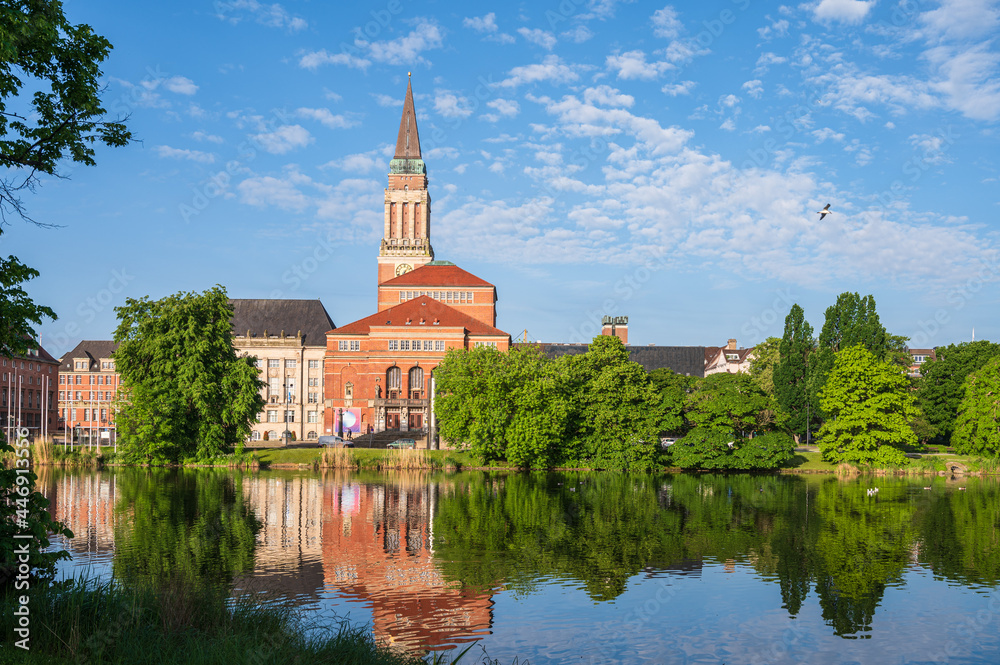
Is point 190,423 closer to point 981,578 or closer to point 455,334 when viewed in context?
point 455,334

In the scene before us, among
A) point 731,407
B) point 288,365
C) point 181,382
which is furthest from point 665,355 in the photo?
point 181,382

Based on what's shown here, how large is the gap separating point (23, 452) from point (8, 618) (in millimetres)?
2840

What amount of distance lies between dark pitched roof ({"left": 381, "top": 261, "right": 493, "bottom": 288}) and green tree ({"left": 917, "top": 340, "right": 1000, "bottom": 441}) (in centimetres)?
5277

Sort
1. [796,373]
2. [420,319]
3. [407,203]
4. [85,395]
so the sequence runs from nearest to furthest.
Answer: [796,373]
[420,319]
[85,395]
[407,203]

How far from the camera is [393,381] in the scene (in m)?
90.8

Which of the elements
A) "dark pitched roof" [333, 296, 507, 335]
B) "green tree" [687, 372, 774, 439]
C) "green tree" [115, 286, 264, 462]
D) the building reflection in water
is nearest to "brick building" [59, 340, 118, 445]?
"dark pitched roof" [333, 296, 507, 335]

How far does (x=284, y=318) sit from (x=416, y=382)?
27.8 m

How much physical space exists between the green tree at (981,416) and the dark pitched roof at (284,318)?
→ 75.3 m

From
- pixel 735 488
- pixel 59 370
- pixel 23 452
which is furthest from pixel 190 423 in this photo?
pixel 59 370

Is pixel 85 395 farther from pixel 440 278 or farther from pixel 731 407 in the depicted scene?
pixel 731 407

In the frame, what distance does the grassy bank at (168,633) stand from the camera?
10.9 m

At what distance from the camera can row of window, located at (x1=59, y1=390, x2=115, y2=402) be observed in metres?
116

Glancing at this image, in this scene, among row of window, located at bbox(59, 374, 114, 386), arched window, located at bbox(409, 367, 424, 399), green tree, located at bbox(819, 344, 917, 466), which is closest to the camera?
green tree, located at bbox(819, 344, 917, 466)

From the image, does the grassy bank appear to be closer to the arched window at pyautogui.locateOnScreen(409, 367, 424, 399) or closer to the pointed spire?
the arched window at pyautogui.locateOnScreen(409, 367, 424, 399)
